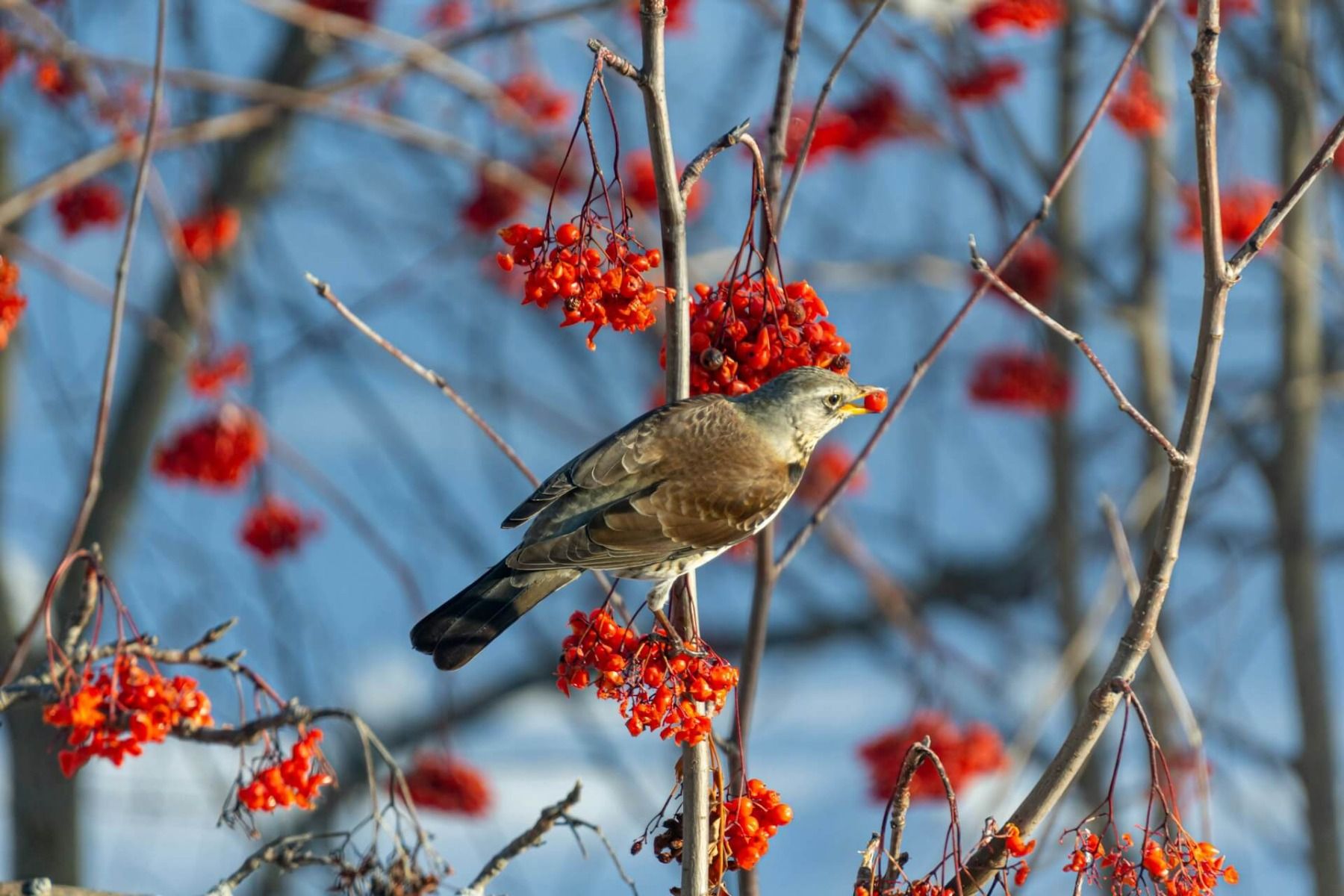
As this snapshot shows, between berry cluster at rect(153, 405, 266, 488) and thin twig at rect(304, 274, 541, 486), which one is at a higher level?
berry cluster at rect(153, 405, 266, 488)

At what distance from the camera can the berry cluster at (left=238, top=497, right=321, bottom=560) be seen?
12.7 feet

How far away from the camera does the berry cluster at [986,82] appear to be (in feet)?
13.0

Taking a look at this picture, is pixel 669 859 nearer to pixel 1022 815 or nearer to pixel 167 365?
pixel 1022 815

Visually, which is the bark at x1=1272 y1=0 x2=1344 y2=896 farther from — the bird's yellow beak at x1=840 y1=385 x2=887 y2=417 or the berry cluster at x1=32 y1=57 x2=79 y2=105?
the berry cluster at x1=32 y1=57 x2=79 y2=105

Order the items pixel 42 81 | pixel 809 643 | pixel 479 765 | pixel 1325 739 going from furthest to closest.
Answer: pixel 479 765
pixel 809 643
pixel 1325 739
pixel 42 81

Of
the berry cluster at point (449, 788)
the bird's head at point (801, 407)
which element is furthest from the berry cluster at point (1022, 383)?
the bird's head at point (801, 407)

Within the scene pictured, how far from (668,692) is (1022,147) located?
2432mm

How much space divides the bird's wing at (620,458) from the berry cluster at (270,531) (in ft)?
6.06

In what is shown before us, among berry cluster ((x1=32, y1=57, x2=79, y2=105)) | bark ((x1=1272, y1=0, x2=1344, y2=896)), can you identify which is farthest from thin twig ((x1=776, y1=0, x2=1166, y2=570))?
berry cluster ((x1=32, y1=57, x2=79, y2=105))

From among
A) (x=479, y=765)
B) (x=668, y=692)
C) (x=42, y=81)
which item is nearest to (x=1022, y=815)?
(x=668, y=692)

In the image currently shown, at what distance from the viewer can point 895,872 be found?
161 cm

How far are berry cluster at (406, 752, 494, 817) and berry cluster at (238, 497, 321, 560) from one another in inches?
28.5

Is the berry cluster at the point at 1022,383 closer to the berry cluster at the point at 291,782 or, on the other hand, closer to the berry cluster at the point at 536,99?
the berry cluster at the point at 536,99

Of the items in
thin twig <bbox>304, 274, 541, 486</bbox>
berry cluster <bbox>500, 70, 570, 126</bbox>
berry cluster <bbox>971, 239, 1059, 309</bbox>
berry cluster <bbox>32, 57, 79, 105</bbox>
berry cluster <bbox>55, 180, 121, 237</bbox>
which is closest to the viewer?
thin twig <bbox>304, 274, 541, 486</bbox>
